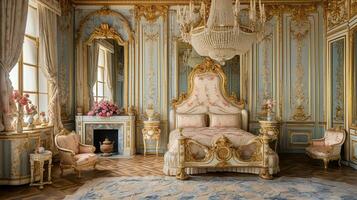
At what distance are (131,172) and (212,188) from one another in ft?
5.81

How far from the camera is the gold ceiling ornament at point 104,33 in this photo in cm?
770

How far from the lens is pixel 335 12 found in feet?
23.0

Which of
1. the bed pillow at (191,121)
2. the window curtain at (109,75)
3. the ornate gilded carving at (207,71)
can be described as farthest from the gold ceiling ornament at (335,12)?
the window curtain at (109,75)

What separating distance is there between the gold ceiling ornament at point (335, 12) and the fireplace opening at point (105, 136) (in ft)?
19.1

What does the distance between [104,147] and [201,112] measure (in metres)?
2.50

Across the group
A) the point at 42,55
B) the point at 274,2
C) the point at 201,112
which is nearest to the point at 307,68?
the point at 274,2

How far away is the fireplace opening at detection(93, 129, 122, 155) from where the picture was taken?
7604 mm

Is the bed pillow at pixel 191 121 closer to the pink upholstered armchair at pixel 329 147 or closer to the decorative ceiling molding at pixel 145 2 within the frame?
the pink upholstered armchair at pixel 329 147

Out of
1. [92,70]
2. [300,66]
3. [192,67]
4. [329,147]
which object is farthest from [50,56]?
[329,147]

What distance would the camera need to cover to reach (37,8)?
19.9 ft

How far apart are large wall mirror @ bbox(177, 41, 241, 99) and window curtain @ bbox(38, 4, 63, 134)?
2.95 metres

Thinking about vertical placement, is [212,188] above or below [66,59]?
below

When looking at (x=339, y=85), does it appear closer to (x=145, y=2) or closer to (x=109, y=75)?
(x=145, y=2)

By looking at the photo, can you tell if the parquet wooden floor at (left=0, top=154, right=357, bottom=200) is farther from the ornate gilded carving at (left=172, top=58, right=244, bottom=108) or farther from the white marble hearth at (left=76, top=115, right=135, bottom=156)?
the ornate gilded carving at (left=172, top=58, right=244, bottom=108)
